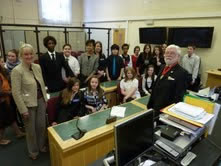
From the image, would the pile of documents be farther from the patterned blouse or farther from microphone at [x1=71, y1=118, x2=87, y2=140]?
the patterned blouse

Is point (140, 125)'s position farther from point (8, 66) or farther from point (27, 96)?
point (8, 66)

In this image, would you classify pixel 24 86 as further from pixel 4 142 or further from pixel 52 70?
pixel 4 142

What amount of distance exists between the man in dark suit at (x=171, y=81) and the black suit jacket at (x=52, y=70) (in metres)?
1.58

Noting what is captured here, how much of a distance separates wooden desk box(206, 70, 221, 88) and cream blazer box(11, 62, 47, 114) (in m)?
3.71

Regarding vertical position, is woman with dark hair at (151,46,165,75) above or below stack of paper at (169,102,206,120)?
above

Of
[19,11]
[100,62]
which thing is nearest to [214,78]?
[100,62]

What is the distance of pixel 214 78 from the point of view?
3873mm

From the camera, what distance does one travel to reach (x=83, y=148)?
1.56 m

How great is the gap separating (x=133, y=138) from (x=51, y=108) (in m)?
1.56

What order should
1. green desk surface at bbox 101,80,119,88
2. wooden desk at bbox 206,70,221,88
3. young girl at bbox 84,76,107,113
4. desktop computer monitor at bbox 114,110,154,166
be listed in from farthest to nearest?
wooden desk at bbox 206,70,221,88, green desk surface at bbox 101,80,119,88, young girl at bbox 84,76,107,113, desktop computer monitor at bbox 114,110,154,166

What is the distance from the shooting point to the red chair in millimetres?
2237

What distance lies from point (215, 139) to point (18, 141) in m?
2.59

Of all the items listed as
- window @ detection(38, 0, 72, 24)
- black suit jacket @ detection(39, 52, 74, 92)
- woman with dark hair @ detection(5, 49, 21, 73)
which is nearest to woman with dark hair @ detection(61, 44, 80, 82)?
black suit jacket @ detection(39, 52, 74, 92)

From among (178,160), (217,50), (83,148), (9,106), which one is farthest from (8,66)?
(217,50)
